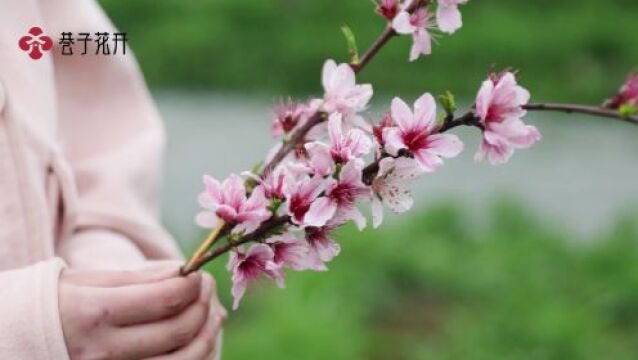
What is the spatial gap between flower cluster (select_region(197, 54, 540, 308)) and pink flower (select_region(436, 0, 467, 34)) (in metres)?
0.06

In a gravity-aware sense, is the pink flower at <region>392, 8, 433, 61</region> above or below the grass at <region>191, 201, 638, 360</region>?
above

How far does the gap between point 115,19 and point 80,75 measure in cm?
407

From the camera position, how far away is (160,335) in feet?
3.11

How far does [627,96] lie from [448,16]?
5.5 inches

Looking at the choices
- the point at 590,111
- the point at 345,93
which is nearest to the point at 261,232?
the point at 345,93

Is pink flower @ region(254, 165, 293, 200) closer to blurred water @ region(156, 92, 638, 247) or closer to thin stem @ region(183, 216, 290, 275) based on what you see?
thin stem @ region(183, 216, 290, 275)

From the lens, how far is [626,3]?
5461 millimetres

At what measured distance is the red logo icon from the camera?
3.86ft

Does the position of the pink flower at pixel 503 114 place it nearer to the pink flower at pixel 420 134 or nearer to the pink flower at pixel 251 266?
the pink flower at pixel 420 134

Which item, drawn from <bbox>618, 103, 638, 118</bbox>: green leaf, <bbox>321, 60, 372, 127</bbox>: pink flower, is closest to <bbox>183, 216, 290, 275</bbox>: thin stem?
<bbox>321, 60, 372, 127</bbox>: pink flower

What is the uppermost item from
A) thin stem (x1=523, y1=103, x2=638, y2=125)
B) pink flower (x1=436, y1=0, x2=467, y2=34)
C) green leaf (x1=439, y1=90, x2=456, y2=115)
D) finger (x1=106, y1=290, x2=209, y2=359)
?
pink flower (x1=436, y1=0, x2=467, y2=34)

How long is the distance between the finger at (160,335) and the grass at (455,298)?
1.56 m

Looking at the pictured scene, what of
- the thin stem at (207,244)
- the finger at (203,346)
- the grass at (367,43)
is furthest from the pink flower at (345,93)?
the grass at (367,43)

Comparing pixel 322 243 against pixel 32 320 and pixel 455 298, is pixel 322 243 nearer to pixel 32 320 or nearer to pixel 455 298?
pixel 32 320
